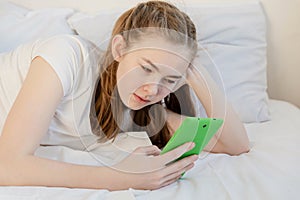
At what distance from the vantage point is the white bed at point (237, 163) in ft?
3.01

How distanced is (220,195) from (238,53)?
67cm

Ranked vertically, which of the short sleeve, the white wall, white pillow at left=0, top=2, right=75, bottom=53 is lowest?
the white wall

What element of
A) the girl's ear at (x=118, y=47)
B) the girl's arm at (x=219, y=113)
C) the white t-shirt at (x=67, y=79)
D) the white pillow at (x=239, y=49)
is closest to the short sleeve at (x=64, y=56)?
the white t-shirt at (x=67, y=79)

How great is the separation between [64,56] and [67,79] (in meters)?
0.05

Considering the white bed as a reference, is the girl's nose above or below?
above

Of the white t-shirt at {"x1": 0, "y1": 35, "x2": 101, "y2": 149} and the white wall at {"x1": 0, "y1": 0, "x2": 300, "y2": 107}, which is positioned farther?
the white wall at {"x1": 0, "y1": 0, "x2": 300, "y2": 107}

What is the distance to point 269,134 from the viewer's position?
131cm

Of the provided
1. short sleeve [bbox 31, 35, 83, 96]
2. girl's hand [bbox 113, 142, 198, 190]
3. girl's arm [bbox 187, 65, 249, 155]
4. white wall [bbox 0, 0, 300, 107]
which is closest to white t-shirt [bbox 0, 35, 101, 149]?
short sleeve [bbox 31, 35, 83, 96]

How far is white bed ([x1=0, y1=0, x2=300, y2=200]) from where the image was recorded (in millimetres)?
917

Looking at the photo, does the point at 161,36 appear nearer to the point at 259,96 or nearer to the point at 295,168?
the point at 295,168

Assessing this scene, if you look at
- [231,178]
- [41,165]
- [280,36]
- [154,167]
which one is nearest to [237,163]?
[231,178]

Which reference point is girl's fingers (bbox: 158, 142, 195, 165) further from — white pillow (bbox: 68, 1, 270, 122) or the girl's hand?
white pillow (bbox: 68, 1, 270, 122)

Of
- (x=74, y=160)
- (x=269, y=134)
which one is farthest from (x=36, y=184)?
(x=269, y=134)

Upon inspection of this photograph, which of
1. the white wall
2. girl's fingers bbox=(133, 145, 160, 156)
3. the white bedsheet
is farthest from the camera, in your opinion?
the white wall
